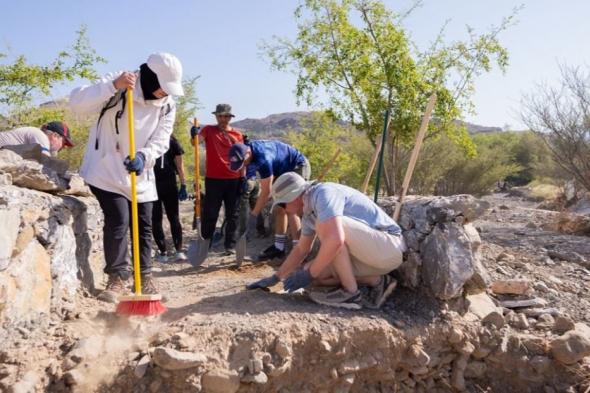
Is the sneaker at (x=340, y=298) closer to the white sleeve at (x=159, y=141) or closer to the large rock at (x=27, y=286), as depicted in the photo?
the white sleeve at (x=159, y=141)

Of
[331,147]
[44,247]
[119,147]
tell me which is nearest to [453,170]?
[331,147]

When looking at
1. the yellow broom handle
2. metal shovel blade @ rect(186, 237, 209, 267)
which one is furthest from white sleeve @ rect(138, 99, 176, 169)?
metal shovel blade @ rect(186, 237, 209, 267)

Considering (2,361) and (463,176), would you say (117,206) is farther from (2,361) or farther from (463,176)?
(463,176)

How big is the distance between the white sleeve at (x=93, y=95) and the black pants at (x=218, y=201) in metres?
2.22

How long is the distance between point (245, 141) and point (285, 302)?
2.46 metres

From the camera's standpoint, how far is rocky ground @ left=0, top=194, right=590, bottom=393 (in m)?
2.59

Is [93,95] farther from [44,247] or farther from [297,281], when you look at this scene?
[297,281]

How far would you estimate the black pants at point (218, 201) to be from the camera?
A: 17.0 ft

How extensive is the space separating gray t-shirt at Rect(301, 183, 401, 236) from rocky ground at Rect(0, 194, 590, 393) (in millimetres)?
565

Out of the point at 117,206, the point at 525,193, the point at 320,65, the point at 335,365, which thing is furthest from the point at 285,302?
the point at 525,193

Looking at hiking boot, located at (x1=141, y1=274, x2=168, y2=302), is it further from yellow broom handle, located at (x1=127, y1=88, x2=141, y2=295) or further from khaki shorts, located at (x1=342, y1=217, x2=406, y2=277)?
khaki shorts, located at (x1=342, y1=217, x2=406, y2=277)

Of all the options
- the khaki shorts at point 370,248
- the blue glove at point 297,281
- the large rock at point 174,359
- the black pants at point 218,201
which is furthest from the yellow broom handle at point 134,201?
the black pants at point 218,201

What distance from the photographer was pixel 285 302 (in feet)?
11.1

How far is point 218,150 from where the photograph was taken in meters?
5.25
